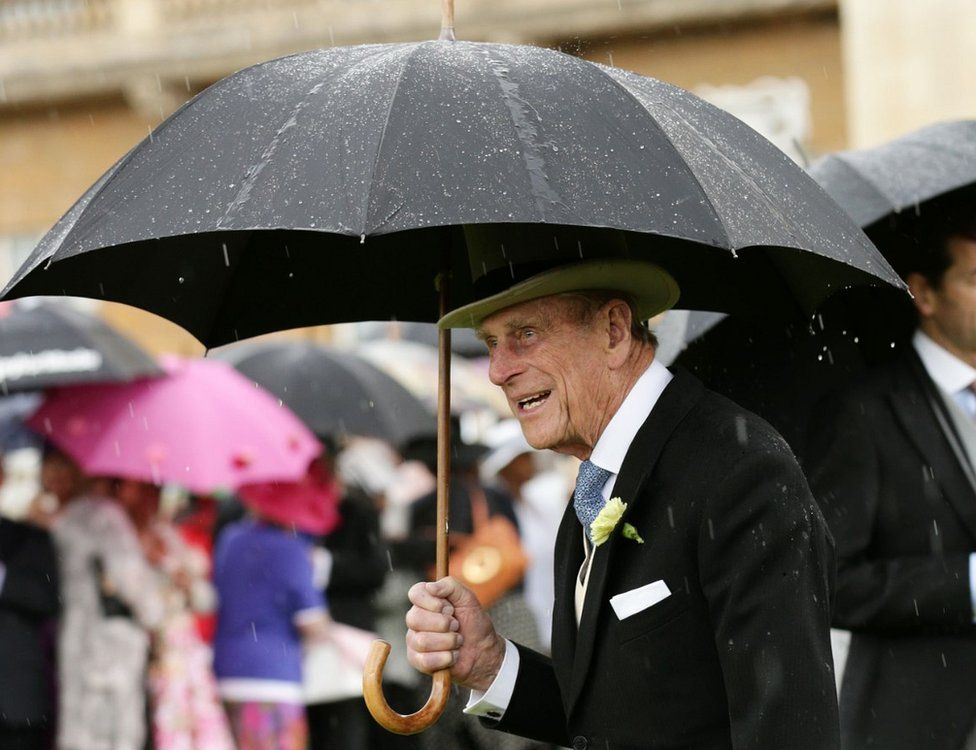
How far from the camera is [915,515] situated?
444 cm

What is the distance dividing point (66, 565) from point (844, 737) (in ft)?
13.9

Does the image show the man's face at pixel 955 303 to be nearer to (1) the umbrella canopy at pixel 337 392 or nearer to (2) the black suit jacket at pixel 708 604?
(2) the black suit jacket at pixel 708 604

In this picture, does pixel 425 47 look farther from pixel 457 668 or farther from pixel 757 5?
pixel 757 5

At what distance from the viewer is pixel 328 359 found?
9539 millimetres

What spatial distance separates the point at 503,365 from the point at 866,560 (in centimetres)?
141

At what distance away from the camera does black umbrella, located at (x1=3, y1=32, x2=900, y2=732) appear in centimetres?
299

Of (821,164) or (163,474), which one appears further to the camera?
(163,474)

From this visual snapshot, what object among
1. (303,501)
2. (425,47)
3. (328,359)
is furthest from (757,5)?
(425,47)

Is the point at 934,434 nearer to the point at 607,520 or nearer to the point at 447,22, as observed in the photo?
the point at 607,520

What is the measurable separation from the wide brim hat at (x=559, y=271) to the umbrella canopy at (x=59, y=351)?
444 centimetres

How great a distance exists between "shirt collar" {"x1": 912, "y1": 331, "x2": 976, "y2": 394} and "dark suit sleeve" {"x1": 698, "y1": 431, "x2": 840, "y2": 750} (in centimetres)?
150

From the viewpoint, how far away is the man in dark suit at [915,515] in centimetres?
434

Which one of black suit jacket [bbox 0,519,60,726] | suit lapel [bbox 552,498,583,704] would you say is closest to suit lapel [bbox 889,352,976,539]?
suit lapel [bbox 552,498,583,704]

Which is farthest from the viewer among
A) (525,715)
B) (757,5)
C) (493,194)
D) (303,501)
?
(757,5)
